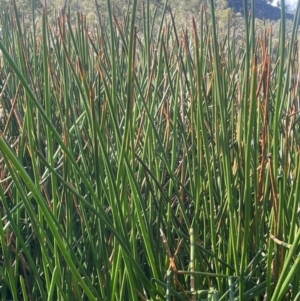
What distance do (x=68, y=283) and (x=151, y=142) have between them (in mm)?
216

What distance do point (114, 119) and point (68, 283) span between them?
0.21 metres

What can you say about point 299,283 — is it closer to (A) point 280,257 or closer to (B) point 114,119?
(A) point 280,257

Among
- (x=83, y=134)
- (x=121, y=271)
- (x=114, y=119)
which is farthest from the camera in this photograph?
(x=83, y=134)

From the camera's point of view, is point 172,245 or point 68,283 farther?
point 172,245

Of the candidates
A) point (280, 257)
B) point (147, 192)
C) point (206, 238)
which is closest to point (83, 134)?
point (147, 192)

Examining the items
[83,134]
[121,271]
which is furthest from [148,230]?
[83,134]

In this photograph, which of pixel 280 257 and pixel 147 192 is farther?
pixel 147 192

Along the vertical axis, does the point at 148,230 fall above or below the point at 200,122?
below

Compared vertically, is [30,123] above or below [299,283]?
above

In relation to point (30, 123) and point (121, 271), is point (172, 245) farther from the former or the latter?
point (30, 123)

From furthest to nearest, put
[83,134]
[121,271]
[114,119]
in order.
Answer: [83,134] → [121,271] → [114,119]

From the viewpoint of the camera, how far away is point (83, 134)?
35.6 inches

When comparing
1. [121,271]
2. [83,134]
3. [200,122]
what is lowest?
[121,271]

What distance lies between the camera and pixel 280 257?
61cm
